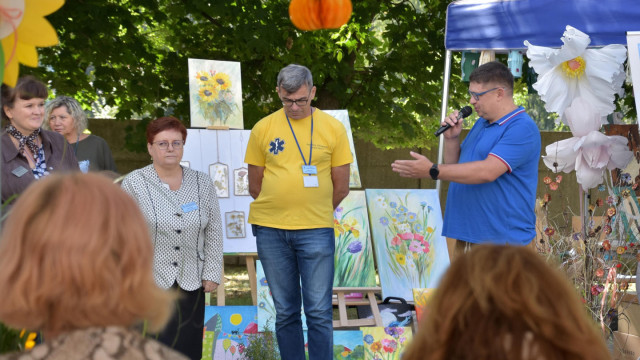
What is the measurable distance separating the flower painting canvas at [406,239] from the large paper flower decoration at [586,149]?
4.47 ft

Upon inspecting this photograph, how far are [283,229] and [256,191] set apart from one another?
34 centimetres

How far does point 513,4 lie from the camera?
16.0 feet

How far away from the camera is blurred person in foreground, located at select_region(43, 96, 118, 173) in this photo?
4.48 m

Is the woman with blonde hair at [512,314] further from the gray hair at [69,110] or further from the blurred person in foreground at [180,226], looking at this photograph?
the gray hair at [69,110]

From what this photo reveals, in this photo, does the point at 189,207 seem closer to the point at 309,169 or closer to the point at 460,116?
the point at 309,169

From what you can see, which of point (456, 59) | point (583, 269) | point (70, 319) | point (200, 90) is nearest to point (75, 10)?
point (200, 90)

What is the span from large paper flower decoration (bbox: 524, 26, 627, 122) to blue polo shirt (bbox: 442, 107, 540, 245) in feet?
2.05

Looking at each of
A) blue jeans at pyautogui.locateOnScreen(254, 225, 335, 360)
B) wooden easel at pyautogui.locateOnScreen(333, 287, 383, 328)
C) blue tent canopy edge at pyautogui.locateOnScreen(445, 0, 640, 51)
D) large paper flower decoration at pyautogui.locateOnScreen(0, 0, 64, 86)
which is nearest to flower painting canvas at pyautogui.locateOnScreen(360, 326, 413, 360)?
wooden easel at pyautogui.locateOnScreen(333, 287, 383, 328)

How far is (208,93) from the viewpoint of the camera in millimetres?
5500

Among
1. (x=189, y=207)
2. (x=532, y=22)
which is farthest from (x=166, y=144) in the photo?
(x=532, y=22)

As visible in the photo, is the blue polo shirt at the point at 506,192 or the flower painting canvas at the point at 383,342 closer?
the blue polo shirt at the point at 506,192

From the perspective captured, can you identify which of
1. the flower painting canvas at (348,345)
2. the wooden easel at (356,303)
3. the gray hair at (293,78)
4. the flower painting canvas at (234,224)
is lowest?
the flower painting canvas at (348,345)

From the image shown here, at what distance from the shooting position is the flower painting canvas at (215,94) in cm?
543

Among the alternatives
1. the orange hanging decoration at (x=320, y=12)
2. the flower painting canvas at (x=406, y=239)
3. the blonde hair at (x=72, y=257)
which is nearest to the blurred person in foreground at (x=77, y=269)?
the blonde hair at (x=72, y=257)
